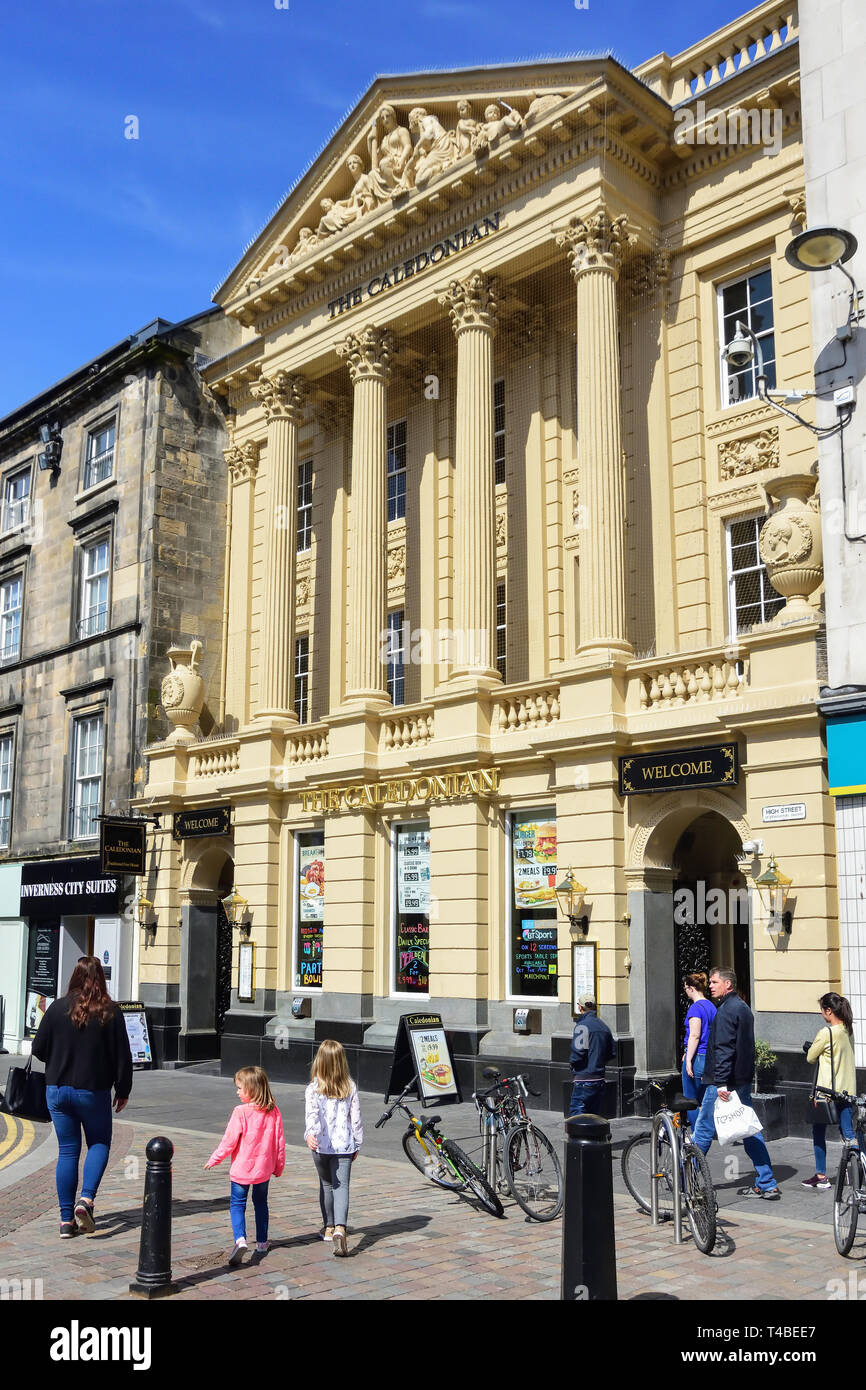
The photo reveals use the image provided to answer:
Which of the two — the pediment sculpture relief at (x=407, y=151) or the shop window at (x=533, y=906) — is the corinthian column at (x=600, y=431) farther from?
the shop window at (x=533, y=906)

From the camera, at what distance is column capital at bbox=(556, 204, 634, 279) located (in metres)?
19.0

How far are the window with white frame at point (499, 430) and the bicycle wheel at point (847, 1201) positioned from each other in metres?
15.6

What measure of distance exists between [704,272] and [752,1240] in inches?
597

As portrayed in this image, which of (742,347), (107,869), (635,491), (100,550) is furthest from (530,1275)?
(100,550)

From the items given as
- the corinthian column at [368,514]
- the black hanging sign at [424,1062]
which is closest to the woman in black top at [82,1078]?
the black hanging sign at [424,1062]

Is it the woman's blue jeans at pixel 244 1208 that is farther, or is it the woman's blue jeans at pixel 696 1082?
the woman's blue jeans at pixel 696 1082

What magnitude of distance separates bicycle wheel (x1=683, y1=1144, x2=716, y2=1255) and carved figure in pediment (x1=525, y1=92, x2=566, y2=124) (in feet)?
53.9

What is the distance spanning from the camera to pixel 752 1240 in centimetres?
930

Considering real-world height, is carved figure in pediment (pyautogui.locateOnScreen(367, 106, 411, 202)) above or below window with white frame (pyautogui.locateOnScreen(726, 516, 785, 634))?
above

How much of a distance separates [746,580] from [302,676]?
10500 mm

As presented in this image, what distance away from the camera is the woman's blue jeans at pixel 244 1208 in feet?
27.8

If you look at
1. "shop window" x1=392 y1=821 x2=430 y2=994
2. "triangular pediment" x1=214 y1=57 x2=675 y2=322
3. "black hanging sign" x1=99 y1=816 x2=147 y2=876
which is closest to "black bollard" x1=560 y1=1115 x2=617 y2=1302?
"shop window" x1=392 y1=821 x2=430 y2=994

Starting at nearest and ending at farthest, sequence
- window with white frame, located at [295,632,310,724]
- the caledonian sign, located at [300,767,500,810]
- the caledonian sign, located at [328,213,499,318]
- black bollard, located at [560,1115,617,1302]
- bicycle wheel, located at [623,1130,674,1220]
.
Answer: black bollard, located at [560,1115,617,1302] → bicycle wheel, located at [623,1130,674,1220] → the caledonian sign, located at [300,767,500,810] → the caledonian sign, located at [328,213,499,318] → window with white frame, located at [295,632,310,724]

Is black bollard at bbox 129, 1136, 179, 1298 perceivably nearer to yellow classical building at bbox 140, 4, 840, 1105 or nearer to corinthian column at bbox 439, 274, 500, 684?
yellow classical building at bbox 140, 4, 840, 1105
